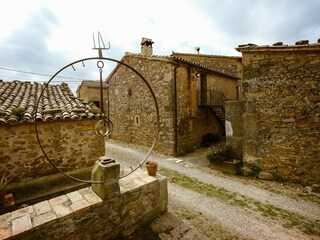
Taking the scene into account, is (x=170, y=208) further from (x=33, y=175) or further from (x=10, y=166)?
(x=10, y=166)

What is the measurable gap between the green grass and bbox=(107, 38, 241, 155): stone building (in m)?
3.06

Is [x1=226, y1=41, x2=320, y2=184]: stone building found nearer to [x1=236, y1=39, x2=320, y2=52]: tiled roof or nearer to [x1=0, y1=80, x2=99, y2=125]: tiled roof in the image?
[x1=236, y1=39, x2=320, y2=52]: tiled roof

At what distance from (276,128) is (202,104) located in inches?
218

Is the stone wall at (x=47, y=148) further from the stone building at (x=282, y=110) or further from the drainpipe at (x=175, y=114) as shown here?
the stone building at (x=282, y=110)

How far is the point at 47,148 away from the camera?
17.1 ft

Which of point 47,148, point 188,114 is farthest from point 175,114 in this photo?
point 47,148

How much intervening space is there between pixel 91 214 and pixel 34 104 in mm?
4684

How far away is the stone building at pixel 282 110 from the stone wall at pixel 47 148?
18.0 feet

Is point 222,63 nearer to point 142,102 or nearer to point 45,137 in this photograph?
point 142,102

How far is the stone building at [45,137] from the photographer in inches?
187

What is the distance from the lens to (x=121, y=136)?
13312 millimetres

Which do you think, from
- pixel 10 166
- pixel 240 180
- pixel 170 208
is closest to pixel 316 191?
pixel 240 180

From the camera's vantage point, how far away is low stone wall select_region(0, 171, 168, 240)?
2.60 meters

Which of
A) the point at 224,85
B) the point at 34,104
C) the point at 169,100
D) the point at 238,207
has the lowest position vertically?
the point at 238,207
